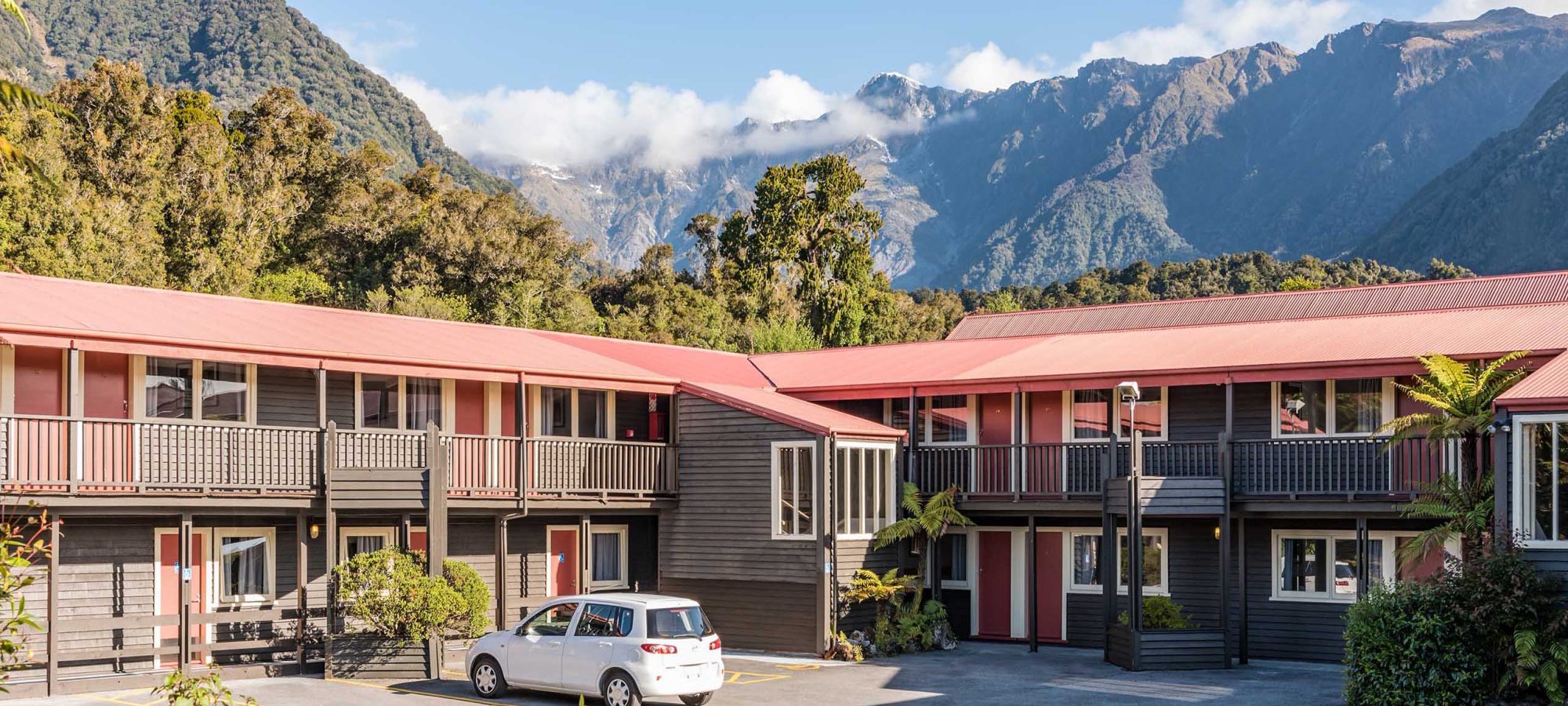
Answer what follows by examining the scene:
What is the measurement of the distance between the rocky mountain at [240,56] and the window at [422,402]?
7262 centimetres

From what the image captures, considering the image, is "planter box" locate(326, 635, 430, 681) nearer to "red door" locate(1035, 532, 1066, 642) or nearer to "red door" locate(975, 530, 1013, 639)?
"red door" locate(975, 530, 1013, 639)

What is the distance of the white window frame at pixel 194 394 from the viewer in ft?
71.6

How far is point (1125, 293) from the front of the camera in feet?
269

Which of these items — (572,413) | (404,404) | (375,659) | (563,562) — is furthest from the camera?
(563,562)

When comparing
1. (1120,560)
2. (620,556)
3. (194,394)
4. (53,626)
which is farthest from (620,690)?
(1120,560)

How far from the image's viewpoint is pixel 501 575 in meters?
25.3

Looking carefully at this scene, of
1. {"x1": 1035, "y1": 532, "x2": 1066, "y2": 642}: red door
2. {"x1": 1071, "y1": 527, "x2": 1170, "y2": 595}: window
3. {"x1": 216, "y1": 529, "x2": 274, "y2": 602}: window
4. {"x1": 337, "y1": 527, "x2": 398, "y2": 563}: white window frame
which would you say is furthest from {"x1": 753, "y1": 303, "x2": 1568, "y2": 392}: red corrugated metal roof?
{"x1": 216, "y1": 529, "x2": 274, "y2": 602}: window

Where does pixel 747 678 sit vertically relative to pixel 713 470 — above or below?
below

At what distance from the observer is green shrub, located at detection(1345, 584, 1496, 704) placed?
1812cm

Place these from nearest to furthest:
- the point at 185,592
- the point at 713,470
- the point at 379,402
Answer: the point at 185,592
the point at 379,402
the point at 713,470

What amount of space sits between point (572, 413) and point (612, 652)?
9.63m

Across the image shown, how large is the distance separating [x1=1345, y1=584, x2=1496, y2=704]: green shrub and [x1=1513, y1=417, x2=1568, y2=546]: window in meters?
1.40

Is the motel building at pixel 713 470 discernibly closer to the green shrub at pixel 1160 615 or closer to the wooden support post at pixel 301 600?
the wooden support post at pixel 301 600

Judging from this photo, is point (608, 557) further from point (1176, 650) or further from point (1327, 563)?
point (1327, 563)
